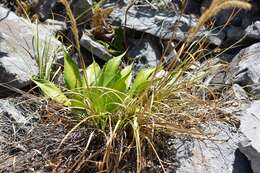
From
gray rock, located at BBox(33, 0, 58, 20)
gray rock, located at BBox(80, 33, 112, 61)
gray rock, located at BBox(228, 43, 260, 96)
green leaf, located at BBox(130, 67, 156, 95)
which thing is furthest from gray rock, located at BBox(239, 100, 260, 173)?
gray rock, located at BBox(33, 0, 58, 20)

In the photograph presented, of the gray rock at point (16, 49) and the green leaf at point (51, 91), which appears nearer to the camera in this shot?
the green leaf at point (51, 91)

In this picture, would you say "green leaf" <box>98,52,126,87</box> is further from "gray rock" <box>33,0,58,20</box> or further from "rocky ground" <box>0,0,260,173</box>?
"gray rock" <box>33,0,58,20</box>

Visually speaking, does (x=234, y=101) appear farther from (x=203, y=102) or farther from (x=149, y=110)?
(x=149, y=110)

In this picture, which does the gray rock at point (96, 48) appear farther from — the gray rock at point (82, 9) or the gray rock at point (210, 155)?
the gray rock at point (210, 155)

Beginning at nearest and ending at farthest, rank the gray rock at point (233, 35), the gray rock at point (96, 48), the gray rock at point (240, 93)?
1. the gray rock at point (240, 93)
2. the gray rock at point (96, 48)
3. the gray rock at point (233, 35)

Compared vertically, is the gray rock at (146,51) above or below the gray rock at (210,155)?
above

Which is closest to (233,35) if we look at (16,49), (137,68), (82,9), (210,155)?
(137,68)

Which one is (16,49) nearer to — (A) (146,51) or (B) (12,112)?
(B) (12,112)

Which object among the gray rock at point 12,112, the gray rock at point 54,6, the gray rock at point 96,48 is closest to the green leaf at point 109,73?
the gray rock at point 12,112
